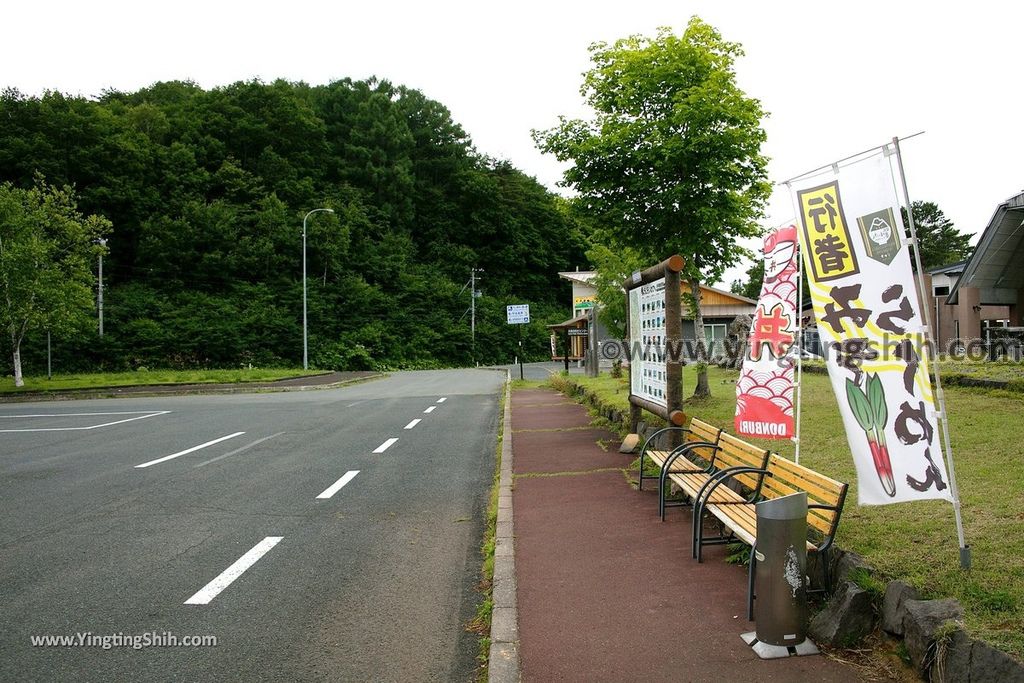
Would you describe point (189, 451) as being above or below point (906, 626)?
below

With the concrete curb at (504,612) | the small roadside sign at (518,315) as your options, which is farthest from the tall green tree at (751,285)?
the concrete curb at (504,612)

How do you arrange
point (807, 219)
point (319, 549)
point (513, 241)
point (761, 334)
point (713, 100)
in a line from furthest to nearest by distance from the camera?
1. point (513, 241)
2. point (713, 100)
3. point (761, 334)
4. point (319, 549)
5. point (807, 219)

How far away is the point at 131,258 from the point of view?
169 feet

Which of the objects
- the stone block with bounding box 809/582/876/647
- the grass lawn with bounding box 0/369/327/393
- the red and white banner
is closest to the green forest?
the grass lawn with bounding box 0/369/327/393

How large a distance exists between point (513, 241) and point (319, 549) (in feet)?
208

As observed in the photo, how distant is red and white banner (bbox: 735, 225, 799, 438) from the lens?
25.7 ft

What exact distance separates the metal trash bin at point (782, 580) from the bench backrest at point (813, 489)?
0.41 meters

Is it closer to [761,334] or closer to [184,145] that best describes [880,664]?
[761,334]

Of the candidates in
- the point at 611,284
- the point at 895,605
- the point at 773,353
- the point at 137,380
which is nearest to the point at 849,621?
the point at 895,605

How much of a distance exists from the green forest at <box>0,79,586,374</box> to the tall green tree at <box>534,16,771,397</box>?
38.6 meters

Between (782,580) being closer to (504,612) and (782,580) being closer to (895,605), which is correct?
(895,605)

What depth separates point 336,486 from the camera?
8.15 metres

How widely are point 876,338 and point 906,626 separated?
174cm

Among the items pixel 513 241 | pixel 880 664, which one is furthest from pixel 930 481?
pixel 513 241
